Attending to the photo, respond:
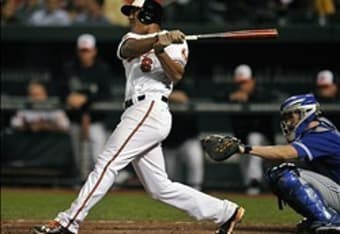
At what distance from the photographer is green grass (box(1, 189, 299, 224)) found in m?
9.16

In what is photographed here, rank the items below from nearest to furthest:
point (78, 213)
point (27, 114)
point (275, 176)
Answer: point (78, 213)
point (275, 176)
point (27, 114)

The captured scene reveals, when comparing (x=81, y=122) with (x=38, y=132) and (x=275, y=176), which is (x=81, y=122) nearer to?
(x=38, y=132)

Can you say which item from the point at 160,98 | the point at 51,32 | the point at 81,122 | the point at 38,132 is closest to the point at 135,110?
the point at 160,98

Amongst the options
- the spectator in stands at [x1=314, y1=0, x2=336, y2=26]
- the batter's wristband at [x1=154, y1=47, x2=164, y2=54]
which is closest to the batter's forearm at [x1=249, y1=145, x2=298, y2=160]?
the batter's wristband at [x1=154, y1=47, x2=164, y2=54]

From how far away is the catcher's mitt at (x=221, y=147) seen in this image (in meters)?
6.89

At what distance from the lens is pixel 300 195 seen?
7.07 meters

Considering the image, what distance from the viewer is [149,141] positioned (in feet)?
22.7

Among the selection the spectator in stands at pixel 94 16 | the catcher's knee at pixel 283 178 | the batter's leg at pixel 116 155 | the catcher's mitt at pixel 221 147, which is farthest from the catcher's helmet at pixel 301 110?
the spectator in stands at pixel 94 16

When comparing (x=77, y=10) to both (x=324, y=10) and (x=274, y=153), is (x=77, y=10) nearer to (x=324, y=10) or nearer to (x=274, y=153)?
(x=324, y=10)

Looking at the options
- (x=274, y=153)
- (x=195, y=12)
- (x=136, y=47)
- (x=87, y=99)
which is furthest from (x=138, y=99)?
(x=195, y=12)

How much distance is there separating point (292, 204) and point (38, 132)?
7.15m

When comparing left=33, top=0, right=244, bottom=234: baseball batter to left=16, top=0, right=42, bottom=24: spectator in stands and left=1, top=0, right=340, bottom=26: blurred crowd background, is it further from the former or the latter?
left=16, top=0, right=42, bottom=24: spectator in stands

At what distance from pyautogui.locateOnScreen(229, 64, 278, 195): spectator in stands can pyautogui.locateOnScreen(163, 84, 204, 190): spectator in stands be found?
56 cm

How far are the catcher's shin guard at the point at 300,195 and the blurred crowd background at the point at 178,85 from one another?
5.66 meters
